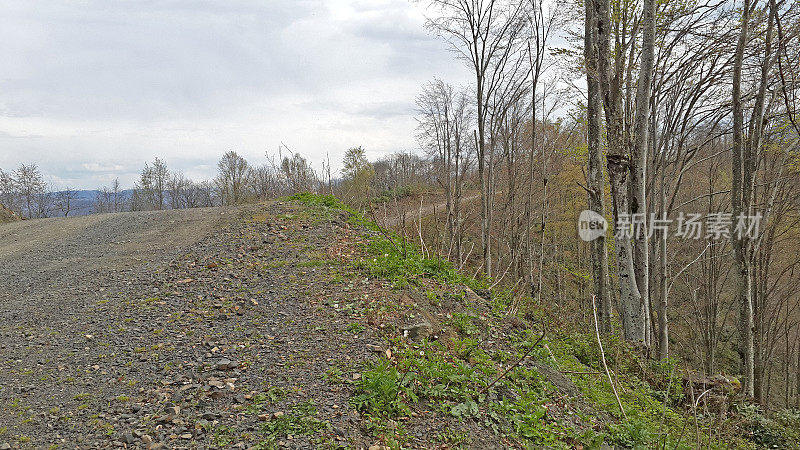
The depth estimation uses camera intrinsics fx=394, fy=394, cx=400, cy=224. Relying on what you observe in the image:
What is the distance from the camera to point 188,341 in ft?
11.5

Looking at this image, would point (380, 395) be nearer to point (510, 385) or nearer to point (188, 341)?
point (510, 385)

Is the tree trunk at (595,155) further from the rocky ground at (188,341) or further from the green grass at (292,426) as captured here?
the green grass at (292,426)

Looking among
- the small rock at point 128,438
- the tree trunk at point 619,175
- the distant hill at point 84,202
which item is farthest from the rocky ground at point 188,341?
the distant hill at point 84,202

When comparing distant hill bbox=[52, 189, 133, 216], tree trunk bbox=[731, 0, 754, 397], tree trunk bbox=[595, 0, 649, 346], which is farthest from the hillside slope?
distant hill bbox=[52, 189, 133, 216]

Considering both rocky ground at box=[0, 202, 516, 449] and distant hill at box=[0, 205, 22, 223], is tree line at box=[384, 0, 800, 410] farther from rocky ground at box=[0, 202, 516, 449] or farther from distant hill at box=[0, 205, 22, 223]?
distant hill at box=[0, 205, 22, 223]

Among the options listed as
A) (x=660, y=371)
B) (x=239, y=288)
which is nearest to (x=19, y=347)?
(x=239, y=288)

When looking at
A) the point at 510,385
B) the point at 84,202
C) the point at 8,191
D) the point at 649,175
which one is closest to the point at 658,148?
the point at 649,175

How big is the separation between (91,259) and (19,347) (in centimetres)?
254

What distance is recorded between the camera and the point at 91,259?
18.5 feet

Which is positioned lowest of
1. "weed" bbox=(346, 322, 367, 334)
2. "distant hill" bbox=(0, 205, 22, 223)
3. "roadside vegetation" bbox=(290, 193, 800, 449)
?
"roadside vegetation" bbox=(290, 193, 800, 449)

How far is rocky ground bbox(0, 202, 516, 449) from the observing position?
8.23ft

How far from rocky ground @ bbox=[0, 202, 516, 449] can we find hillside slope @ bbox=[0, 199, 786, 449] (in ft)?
0.05

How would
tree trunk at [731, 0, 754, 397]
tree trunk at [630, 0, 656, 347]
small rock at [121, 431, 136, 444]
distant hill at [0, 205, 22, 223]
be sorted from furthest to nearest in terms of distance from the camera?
distant hill at [0, 205, 22, 223] → tree trunk at [731, 0, 754, 397] → tree trunk at [630, 0, 656, 347] → small rock at [121, 431, 136, 444]

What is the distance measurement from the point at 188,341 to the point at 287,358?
3.16 ft
